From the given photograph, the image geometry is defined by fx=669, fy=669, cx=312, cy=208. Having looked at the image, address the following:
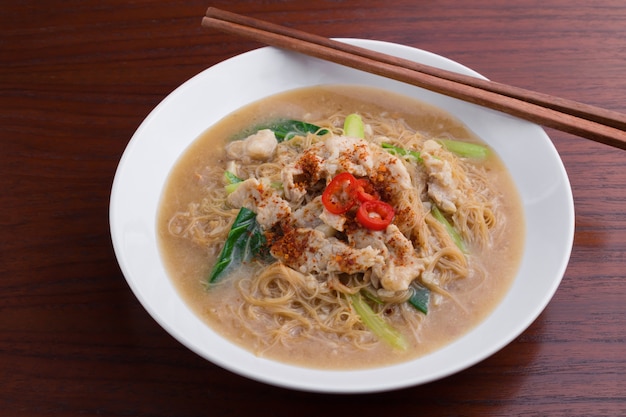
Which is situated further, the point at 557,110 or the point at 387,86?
the point at 387,86

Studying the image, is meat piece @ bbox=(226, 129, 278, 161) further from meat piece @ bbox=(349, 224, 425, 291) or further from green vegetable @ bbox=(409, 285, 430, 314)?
green vegetable @ bbox=(409, 285, 430, 314)

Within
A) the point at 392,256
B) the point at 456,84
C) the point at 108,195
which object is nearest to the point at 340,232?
the point at 392,256

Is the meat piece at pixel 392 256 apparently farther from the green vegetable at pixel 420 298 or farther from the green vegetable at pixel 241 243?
the green vegetable at pixel 241 243

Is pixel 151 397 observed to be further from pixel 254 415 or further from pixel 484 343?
pixel 484 343

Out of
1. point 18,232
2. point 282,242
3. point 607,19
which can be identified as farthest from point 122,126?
point 607,19

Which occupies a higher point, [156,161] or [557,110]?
[557,110]

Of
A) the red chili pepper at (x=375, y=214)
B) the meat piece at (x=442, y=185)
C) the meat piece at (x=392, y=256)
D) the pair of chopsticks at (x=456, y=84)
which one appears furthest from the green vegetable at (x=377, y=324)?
the pair of chopsticks at (x=456, y=84)
